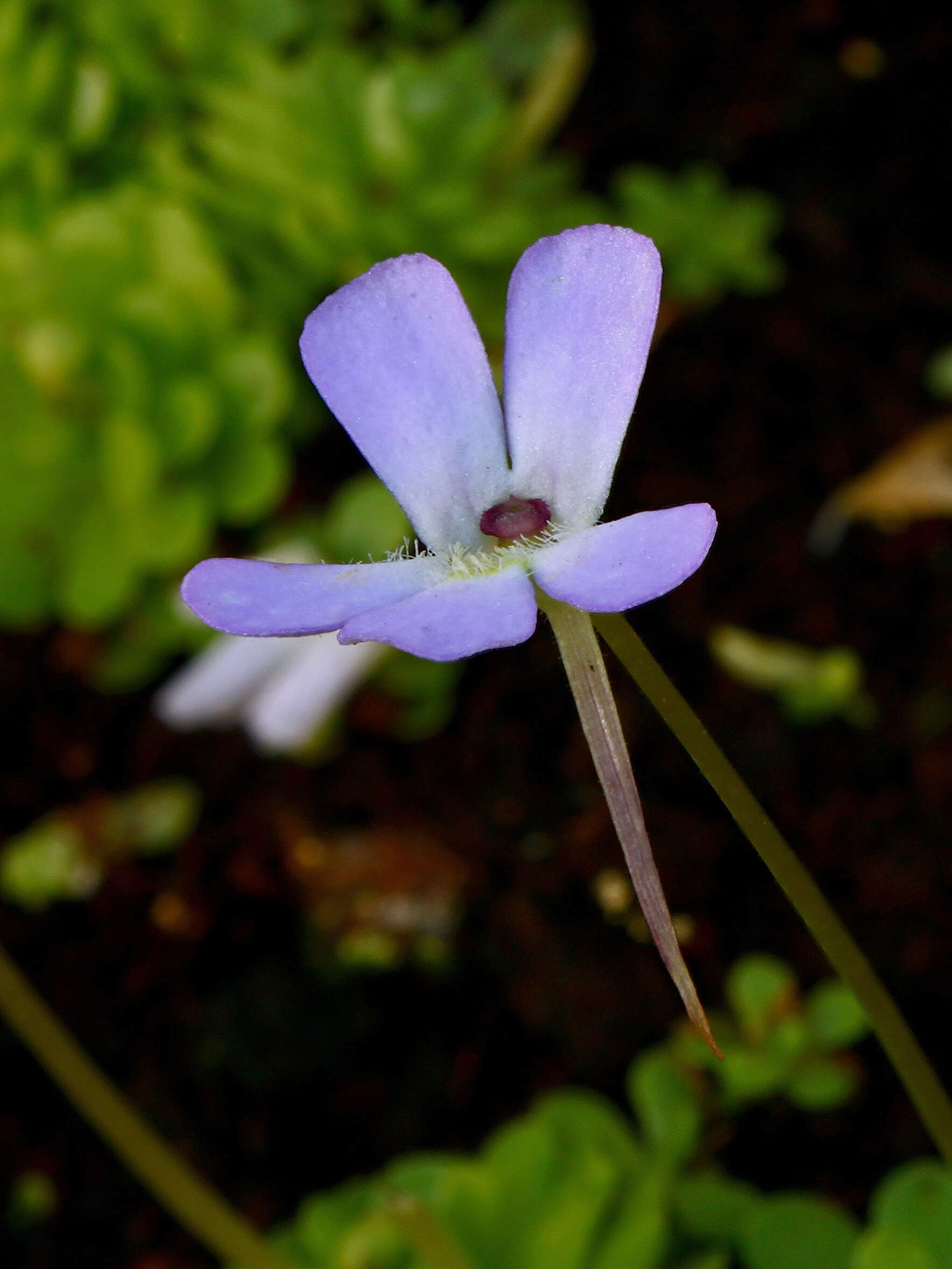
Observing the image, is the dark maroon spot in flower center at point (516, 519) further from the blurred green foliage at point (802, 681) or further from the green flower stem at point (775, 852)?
the blurred green foliage at point (802, 681)

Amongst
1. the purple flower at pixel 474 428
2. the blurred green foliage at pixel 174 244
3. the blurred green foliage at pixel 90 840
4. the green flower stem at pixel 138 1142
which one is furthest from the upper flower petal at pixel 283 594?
the blurred green foliage at pixel 90 840

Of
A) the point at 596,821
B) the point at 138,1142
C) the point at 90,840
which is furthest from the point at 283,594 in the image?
the point at 90,840

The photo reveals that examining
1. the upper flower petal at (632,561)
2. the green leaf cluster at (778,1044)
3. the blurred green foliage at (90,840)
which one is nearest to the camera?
the upper flower petal at (632,561)

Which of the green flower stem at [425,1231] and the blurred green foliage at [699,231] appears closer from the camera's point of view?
the green flower stem at [425,1231]

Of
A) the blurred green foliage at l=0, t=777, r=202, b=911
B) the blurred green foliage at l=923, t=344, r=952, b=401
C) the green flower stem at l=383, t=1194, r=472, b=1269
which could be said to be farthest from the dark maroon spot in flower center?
the blurred green foliage at l=923, t=344, r=952, b=401

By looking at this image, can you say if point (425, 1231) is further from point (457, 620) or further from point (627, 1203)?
point (457, 620)

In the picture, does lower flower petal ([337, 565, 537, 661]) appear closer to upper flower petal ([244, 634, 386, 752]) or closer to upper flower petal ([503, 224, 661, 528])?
upper flower petal ([503, 224, 661, 528])
